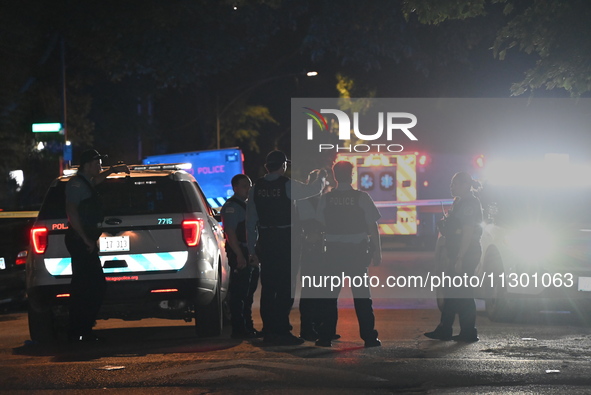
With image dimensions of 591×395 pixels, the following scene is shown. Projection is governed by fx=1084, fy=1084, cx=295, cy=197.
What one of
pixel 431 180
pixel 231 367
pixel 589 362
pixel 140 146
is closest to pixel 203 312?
pixel 231 367

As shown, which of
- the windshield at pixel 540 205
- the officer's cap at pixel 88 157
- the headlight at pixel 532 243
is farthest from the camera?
the windshield at pixel 540 205

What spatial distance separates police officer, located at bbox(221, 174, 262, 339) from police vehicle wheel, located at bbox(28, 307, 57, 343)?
1741 millimetres

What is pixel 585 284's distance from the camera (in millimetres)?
11672

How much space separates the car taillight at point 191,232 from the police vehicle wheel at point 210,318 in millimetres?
588

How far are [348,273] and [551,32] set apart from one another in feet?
19.6

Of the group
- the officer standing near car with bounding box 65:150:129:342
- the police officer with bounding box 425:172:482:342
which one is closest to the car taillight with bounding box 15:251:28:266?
the officer standing near car with bounding box 65:150:129:342

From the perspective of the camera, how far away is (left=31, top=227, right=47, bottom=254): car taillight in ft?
33.3

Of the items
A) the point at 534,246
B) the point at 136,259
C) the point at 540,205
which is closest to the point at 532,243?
the point at 534,246

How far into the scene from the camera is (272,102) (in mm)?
50656

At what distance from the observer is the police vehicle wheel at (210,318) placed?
10.5 metres

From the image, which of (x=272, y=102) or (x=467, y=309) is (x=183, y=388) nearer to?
(x=467, y=309)

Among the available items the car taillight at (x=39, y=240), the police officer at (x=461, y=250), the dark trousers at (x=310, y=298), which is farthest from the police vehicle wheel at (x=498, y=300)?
the car taillight at (x=39, y=240)

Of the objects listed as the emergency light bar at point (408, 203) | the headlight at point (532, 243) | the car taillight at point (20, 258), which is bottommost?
the car taillight at point (20, 258)

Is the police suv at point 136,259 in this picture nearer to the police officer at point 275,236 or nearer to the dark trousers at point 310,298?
the police officer at point 275,236
